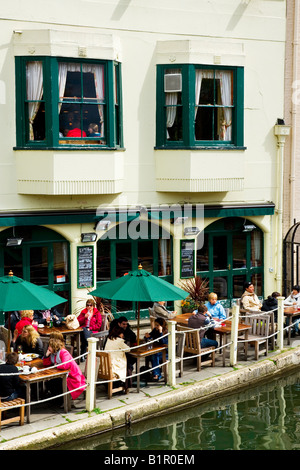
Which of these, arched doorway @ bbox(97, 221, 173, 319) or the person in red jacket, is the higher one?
arched doorway @ bbox(97, 221, 173, 319)

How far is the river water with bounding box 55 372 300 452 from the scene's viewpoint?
12.3 metres

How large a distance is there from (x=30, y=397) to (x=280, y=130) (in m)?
10.4

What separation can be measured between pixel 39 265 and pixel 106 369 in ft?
15.2

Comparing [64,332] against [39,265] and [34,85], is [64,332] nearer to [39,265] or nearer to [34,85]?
[39,265]

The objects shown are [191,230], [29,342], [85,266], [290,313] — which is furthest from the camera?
[191,230]

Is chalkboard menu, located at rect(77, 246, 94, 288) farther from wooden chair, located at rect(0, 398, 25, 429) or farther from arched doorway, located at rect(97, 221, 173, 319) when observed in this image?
wooden chair, located at rect(0, 398, 25, 429)

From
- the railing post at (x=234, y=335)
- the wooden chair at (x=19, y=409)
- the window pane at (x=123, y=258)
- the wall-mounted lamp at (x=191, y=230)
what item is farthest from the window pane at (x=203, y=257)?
the wooden chair at (x=19, y=409)

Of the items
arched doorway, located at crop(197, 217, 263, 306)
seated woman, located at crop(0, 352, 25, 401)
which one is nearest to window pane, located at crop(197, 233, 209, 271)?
arched doorway, located at crop(197, 217, 263, 306)

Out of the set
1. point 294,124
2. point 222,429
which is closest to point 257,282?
point 294,124

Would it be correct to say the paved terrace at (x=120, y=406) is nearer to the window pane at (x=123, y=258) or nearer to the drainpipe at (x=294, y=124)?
the window pane at (x=123, y=258)

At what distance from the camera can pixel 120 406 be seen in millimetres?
12961

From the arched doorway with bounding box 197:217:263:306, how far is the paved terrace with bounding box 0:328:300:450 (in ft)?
12.6

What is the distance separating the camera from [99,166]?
17.0 metres

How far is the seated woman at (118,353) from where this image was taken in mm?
13383
